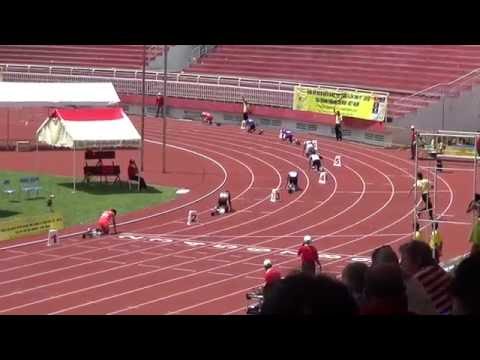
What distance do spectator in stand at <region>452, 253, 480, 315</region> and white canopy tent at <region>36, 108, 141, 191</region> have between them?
20301 millimetres

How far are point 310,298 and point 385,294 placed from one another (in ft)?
2.01

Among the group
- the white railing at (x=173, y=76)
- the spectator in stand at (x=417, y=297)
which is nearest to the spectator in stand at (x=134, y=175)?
the white railing at (x=173, y=76)

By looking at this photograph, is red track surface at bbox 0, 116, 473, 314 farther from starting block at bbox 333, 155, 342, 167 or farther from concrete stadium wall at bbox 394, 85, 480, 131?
concrete stadium wall at bbox 394, 85, 480, 131

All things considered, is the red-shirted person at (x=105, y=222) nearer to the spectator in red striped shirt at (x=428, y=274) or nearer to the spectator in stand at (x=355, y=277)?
the spectator in red striped shirt at (x=428, y=274)

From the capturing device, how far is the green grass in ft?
69.3

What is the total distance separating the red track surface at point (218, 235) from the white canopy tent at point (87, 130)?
182cm

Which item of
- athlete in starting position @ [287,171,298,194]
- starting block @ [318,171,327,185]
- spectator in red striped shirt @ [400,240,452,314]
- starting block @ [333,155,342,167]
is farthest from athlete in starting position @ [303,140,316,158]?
spectator in red striped shirt @ [400,240,452,314]

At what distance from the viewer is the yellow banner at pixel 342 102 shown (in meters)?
34.1

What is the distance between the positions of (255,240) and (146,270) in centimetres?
320

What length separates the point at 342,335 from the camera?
316 cm

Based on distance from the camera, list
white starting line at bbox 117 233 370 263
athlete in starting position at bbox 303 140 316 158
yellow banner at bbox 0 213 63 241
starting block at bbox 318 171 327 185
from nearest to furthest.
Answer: white starting line at bbox 117 233 370 263, yellow banner at bbox 0 213 63 241, starting block at bbox 318 171 327 185, athlete in starting position at bbox 303 140 316 158

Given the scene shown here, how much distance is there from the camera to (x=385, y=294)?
12.2 feet
